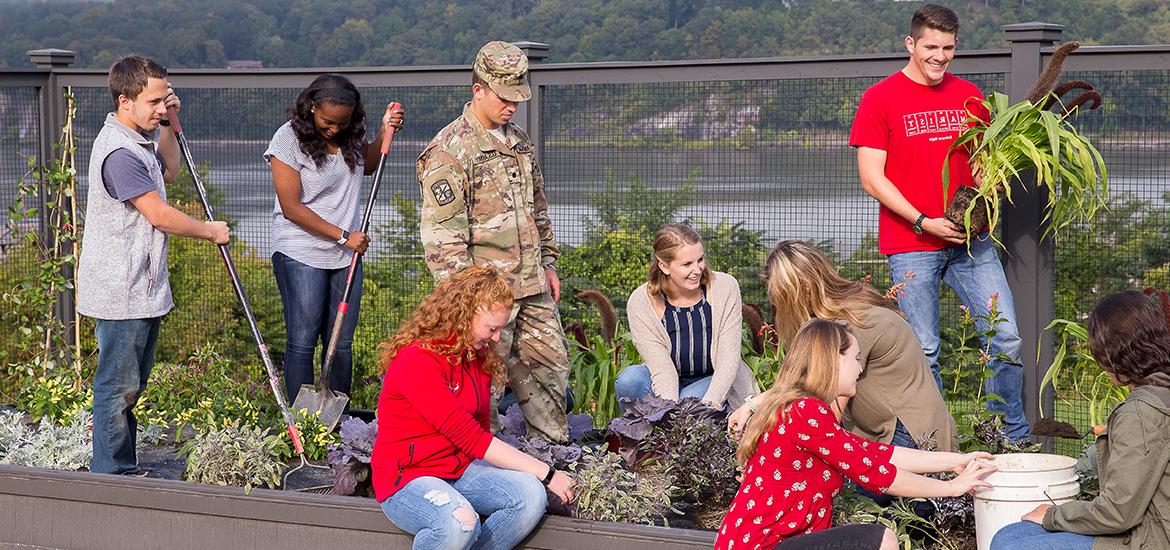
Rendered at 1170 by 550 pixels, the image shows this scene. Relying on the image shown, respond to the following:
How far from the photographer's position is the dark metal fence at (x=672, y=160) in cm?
536

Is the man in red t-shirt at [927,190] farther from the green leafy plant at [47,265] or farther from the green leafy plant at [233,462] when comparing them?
the green leafy plant at [47,265]

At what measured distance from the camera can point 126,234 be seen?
4.82m

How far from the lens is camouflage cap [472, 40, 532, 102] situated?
4676mm

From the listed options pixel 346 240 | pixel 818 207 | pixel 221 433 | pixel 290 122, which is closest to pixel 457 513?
pixel 221 433

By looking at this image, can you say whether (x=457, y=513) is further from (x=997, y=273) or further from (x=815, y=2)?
(x=815, y=2)

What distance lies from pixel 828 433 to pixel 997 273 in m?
1.84

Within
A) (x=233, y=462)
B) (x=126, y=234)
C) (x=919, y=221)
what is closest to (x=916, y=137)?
(x=919, y=221)

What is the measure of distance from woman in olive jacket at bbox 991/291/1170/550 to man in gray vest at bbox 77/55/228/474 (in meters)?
3.17

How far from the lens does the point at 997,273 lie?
5.05 m

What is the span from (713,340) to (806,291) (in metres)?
0.95

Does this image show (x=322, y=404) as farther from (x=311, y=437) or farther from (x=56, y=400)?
(x=56, y=400)

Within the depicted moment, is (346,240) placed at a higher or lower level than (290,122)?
lower

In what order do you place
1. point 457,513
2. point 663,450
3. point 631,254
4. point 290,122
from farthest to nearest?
point 631,254 < point 290,122 < point 663,450 < point 457,513

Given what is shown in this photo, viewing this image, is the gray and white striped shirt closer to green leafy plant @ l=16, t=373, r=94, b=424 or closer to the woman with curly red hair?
green leafy plant @ l=16, t=373, r=94, b=424
